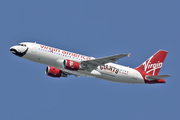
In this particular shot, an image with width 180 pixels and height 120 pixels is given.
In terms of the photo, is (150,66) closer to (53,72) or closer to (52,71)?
(53,72)

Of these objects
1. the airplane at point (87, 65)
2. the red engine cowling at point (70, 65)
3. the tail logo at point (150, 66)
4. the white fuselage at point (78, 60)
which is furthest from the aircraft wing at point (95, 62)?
the tail logo at point (150, 66)

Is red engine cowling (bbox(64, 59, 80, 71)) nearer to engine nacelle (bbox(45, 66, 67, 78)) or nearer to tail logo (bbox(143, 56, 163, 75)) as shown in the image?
engine nacelle (bbox(45, 66, 67, 78))

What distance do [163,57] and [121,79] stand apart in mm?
11200

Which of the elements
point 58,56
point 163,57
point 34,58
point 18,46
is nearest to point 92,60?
point 58,56

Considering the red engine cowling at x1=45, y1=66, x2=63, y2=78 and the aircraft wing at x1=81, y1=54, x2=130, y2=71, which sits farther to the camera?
the red engine cowling at x1=45, y1=66, x2=63, y2=78

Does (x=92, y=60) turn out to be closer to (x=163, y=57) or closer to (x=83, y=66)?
(x=83, y=66)

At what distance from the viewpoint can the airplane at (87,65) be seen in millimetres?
46375

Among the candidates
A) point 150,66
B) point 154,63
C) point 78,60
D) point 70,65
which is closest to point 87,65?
point 78,60

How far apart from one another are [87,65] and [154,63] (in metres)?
15.8

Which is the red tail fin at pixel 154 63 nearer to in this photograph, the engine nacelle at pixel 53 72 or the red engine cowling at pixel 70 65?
the red engine cowling at pixel 70 65

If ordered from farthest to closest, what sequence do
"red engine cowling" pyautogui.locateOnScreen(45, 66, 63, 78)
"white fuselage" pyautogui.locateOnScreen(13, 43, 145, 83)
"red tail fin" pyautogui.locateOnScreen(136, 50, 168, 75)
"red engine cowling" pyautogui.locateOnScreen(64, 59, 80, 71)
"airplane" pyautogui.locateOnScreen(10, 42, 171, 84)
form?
"red tail fin" pyautogui.locateOnScreen(136, 50, 168, 75) < "red engine cowling" pyautogui.locateOnScreen(45, 66, 63, 78) < "white fuselage" pyautogui.locateOnScreen(13, 43, 145, 83) < "airplane" pyautogui.locateOnScreen(10, 42, 171, 84) < "red engine cowling" pyautogui.locateOnScreen(64, 59, 80, 71)

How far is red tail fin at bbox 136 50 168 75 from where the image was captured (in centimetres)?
5484

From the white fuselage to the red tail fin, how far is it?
2.93 m

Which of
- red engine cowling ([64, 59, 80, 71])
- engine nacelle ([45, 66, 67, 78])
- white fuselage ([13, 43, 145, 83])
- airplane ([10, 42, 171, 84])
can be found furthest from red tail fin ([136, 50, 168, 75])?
engine nacelle ([45, 66, 67, 78])
